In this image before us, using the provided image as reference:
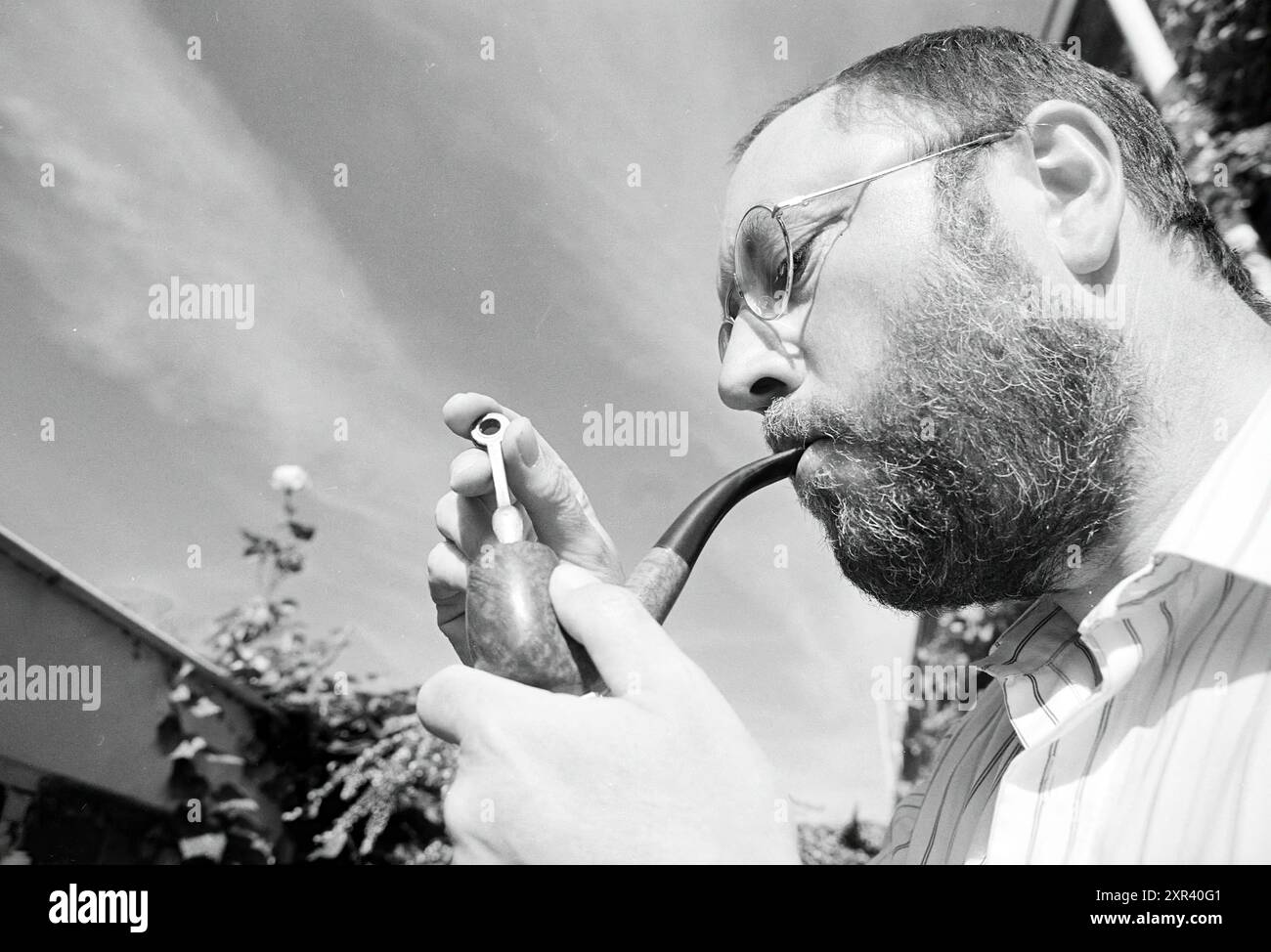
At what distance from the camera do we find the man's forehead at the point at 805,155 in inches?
57.1

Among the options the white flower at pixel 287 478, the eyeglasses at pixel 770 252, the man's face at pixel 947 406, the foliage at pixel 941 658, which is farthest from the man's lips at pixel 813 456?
the foliage at pixel 941 658

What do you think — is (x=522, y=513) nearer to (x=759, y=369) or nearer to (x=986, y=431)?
(x=759, y=369)

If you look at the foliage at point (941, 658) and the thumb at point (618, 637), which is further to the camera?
the foliage at point (941, 658)

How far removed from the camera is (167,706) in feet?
11.0

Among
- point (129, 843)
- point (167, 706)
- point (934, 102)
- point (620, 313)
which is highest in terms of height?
point (620, 313)

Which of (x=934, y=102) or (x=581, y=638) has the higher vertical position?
(x=934, y=102)

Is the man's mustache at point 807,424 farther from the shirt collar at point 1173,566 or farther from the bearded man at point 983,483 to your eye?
the shirt collar at point 1173,566

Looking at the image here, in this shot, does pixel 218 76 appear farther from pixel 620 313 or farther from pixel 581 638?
pixel 581 638

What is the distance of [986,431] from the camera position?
132cm
